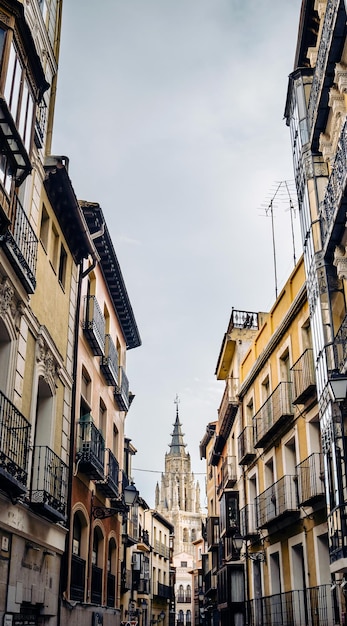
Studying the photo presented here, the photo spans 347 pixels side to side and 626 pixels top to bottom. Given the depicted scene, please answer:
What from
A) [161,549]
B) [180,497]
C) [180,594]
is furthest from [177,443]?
[161,549]

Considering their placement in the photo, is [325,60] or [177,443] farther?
[177,443]

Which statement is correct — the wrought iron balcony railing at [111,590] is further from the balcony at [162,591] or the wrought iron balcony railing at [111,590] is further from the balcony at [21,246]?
the balcony at [162,591]

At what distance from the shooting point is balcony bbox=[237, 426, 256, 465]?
2251 centimetres

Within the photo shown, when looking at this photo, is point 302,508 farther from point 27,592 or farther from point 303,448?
point 27,592

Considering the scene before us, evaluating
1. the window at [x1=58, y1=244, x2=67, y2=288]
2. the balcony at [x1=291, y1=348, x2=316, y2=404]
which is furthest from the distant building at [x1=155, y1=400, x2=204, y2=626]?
the window at [x1=58, y1=244, x2=67, y2=288]

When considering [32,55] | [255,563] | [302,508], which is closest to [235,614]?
[255,563]

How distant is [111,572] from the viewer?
71.2ft

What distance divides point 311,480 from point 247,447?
745cm

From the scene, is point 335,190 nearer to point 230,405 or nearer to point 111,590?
point 111,590

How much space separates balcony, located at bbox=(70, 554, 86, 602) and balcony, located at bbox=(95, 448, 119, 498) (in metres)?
2.36

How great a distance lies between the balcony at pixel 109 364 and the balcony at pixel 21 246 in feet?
25.7

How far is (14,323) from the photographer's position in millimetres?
11641

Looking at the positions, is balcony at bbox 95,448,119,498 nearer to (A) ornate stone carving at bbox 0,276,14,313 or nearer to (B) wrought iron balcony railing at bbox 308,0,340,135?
(A) ornate stone carving at bbox 0,276,14,313

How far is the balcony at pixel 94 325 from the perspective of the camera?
1795cm
